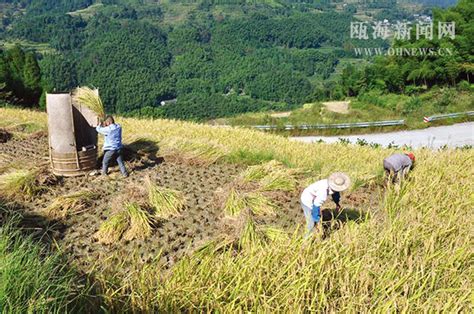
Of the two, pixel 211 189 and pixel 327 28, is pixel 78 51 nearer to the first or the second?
pixel 327 28

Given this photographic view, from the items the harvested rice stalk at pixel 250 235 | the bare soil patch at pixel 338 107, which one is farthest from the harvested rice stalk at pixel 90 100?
the bare soil patch at pixel 338 107

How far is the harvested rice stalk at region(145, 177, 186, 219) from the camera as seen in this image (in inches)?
233

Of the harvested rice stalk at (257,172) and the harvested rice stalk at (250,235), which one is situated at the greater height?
the harvested rice stalk at (250,235)

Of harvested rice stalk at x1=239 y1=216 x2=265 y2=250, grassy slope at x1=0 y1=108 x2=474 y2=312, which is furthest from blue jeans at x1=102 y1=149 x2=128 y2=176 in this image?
grassy slope at x1=0 y1=108 x2=474 y2=312

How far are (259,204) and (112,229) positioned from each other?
215 cm

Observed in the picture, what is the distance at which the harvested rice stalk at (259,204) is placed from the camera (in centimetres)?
619

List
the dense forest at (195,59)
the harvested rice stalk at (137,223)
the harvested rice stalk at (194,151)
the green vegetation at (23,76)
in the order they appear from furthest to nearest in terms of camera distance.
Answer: the dense forest at (195,59)
the green vegetation at (23,76)
the harvested rice stalk at (194,151)
the harvested rice stalk at (137,223)

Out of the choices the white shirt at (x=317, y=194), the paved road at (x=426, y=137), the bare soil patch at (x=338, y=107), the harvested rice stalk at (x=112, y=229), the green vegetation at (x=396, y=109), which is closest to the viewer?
the white shirt at (x=317, y=194)

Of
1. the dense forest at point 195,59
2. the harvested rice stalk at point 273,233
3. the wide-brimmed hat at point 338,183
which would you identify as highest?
the wide-brimmed hat at point 338,183

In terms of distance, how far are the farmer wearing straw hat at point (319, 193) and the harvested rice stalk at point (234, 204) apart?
3.52 ft

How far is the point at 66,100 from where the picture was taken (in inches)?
283

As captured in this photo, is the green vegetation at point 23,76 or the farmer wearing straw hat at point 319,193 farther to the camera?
the green vegetation at point 23,76

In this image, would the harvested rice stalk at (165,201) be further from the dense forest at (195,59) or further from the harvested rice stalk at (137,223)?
the dense forest at (195,59)

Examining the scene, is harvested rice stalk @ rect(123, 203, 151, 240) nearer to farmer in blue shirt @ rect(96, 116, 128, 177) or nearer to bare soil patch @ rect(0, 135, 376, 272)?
bare soil patch @ rect(0, 135, 376, 272)
